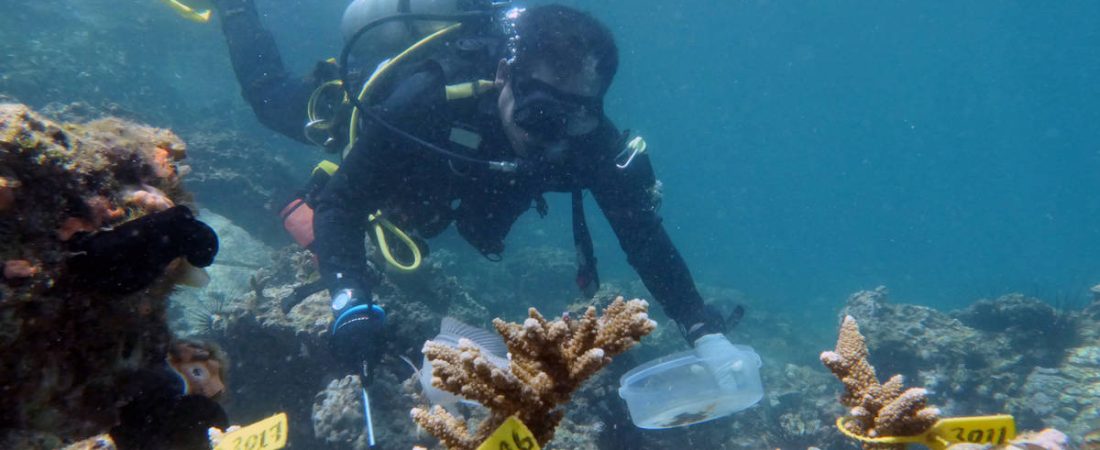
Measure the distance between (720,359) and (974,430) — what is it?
1.79m

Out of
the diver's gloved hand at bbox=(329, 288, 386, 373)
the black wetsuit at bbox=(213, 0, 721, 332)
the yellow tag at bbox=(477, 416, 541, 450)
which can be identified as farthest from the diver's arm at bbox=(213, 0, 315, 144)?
the yellow tag at bbox=(477, 416, 541, 450)

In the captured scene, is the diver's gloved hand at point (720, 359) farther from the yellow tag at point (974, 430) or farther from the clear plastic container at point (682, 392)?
the yellow tag at point (974, 430)

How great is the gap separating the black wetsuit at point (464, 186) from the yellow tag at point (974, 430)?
109 inches

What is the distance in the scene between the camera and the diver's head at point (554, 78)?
4.77 metres

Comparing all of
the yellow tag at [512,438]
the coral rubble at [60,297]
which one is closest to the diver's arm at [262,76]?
the coral rubble at [60,297]

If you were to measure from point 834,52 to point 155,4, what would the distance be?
318 feet

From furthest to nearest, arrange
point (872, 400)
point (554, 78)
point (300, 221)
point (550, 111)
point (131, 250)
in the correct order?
1. point (300, 221)
2. point (554, 78)
3. point (550, 111)
4. point (872, 400)
5. point (131, 250)

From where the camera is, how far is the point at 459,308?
8.54 meters

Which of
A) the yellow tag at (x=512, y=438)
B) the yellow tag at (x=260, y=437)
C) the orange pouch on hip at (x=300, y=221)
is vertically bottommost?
the orange pouch on hip at (x=300, y=221)

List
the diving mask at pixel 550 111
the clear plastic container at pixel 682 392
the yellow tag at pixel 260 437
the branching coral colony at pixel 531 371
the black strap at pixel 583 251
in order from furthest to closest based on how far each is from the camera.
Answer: the black strap at pixel 583 251
the diving mask at pixel 550 111
the clear plastic container at pixel 682 392
the yellow tag at pixel 260 437
the branching coral colony at pixel 531 371

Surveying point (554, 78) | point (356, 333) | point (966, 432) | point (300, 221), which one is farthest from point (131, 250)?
point (300, 221)

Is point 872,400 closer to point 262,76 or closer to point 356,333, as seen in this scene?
point 356,333

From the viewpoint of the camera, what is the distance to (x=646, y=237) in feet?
16.4

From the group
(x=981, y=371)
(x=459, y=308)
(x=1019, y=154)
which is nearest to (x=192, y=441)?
(x=459, y=308)
